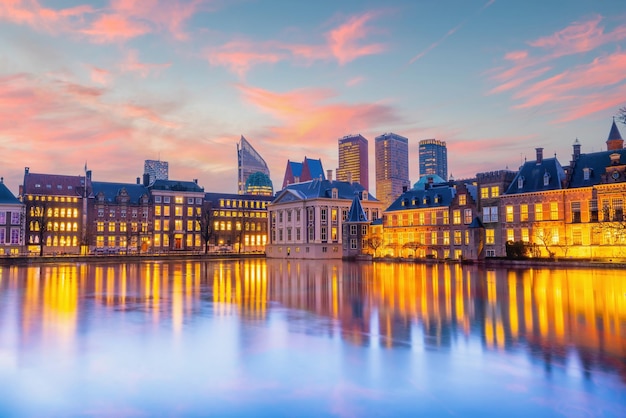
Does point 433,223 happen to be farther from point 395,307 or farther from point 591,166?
point 395,307

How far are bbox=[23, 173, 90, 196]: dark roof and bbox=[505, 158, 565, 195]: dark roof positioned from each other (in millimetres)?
92219

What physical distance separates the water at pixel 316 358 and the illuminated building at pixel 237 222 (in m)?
107

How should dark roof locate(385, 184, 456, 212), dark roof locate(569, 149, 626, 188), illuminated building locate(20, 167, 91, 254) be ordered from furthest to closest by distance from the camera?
illuminated building locate(20, 167, 91, 254)
dark roof locate(385, 184, 456, 212)
dark roof locate(569, 149, 626, 188)

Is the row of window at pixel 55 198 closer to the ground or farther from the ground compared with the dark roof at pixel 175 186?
closer to the ground

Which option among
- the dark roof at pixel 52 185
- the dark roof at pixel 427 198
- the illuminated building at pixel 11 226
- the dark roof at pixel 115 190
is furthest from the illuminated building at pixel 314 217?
the illuminated building at pixel 11 226

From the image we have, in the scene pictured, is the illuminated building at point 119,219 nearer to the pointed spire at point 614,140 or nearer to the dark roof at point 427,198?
the dark roof at point 427,198

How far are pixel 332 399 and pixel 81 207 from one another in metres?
117

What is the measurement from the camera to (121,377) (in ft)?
40.1

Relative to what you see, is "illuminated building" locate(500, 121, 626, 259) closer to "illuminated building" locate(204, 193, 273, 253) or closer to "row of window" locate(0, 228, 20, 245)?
"illuminated building" locate(204, 193, 273, 253)

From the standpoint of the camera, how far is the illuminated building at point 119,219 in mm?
115562

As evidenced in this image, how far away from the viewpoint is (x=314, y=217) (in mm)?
101875

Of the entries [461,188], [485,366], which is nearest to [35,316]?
[485,366]

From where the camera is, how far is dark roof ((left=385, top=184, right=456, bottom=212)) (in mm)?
80250

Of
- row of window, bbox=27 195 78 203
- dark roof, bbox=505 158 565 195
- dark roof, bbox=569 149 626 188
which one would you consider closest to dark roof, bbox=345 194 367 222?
dark roof, bbox=505 158 565 195
